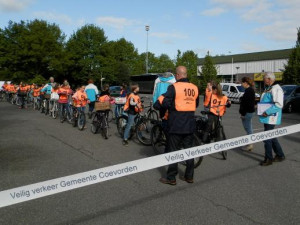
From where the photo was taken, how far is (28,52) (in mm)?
53750

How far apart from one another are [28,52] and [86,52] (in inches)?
499

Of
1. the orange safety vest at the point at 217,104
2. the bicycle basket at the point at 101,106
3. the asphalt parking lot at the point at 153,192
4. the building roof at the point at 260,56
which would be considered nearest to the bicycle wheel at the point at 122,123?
the bicycle basket at the point at 101,106

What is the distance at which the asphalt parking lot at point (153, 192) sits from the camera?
3863 mm

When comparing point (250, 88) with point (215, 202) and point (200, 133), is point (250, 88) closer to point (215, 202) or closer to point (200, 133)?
point (200, 133)

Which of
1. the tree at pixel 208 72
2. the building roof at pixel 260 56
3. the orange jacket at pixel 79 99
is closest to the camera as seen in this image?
the orange jacket at pixel 79 99

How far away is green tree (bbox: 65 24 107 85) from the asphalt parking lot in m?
57.0

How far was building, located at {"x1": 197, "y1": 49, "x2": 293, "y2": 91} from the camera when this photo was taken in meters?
62.3

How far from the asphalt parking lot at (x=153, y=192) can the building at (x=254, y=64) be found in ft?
186

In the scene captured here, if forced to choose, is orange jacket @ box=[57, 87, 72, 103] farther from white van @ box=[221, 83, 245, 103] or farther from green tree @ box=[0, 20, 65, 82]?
green tree @ box=[0, 20, 65, 82]

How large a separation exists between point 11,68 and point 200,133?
56135 millimetres

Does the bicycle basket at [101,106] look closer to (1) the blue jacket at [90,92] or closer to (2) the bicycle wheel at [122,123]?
(2) the bicycle wheel at [122,123]

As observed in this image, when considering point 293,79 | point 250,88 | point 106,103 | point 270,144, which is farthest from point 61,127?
point 293,79

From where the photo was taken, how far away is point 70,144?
8.62 meters

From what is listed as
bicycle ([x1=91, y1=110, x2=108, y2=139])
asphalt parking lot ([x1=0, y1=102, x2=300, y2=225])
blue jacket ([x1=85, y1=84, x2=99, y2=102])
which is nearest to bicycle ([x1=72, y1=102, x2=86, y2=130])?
bicycle ([x1=91, y1=110, x2=108, y2=139])
